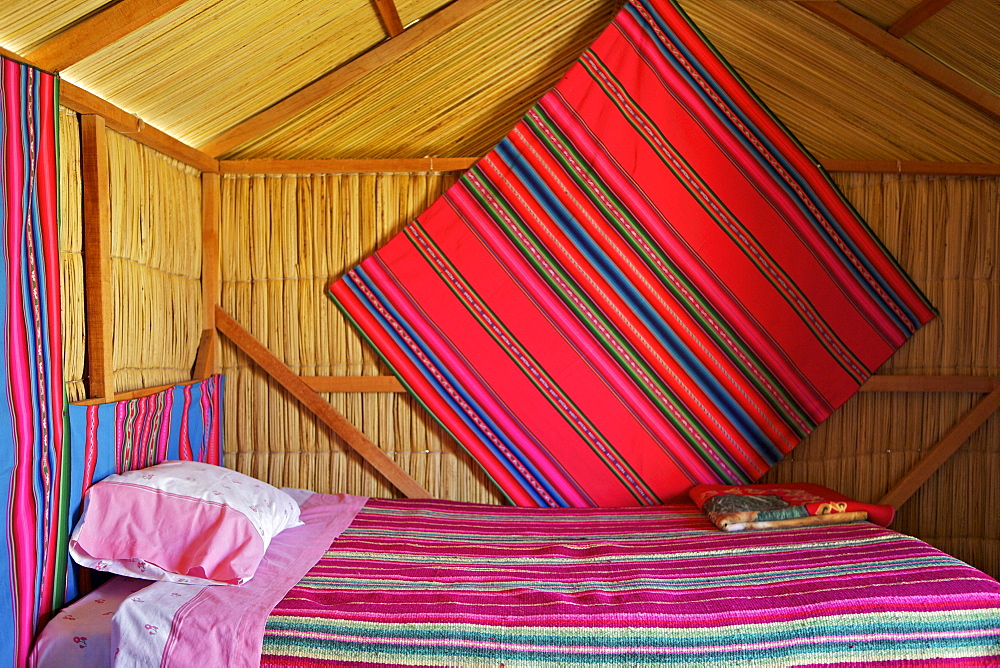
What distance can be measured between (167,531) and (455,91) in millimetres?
1920

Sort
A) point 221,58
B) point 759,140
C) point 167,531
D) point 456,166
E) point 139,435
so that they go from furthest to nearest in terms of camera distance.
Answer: point 456,166 < point 759,140 < point 221,58 < point 139,435 < point 167,531

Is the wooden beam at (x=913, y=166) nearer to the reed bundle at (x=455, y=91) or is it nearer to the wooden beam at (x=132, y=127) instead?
the reed bundle at (x=455, y=91)

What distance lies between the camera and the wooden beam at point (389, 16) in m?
2.45

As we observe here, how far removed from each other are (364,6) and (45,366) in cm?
148

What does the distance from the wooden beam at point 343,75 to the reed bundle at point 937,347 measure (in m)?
1.67

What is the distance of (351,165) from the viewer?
2973 mm

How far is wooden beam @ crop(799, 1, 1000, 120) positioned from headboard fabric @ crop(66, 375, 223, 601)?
8.59ft

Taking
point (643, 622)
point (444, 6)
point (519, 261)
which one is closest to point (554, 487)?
point (519, 261)

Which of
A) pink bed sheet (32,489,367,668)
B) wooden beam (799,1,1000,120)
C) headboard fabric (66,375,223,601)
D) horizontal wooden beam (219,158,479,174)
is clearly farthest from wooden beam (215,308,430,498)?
wooden beam (799,1,1000,120)

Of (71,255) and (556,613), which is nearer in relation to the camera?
(556,613)

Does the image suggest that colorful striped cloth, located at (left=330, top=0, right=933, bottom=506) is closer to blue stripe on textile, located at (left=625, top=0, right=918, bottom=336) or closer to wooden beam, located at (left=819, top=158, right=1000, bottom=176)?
blue stripe on textile, located at (left=625, top=0, right=918, bottom=336)

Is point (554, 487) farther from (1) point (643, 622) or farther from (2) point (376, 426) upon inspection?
(1) point (643, 622)

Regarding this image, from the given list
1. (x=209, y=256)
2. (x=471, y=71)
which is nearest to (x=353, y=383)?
(x=209, y=256)

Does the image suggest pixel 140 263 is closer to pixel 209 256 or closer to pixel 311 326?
pixel 209 256
